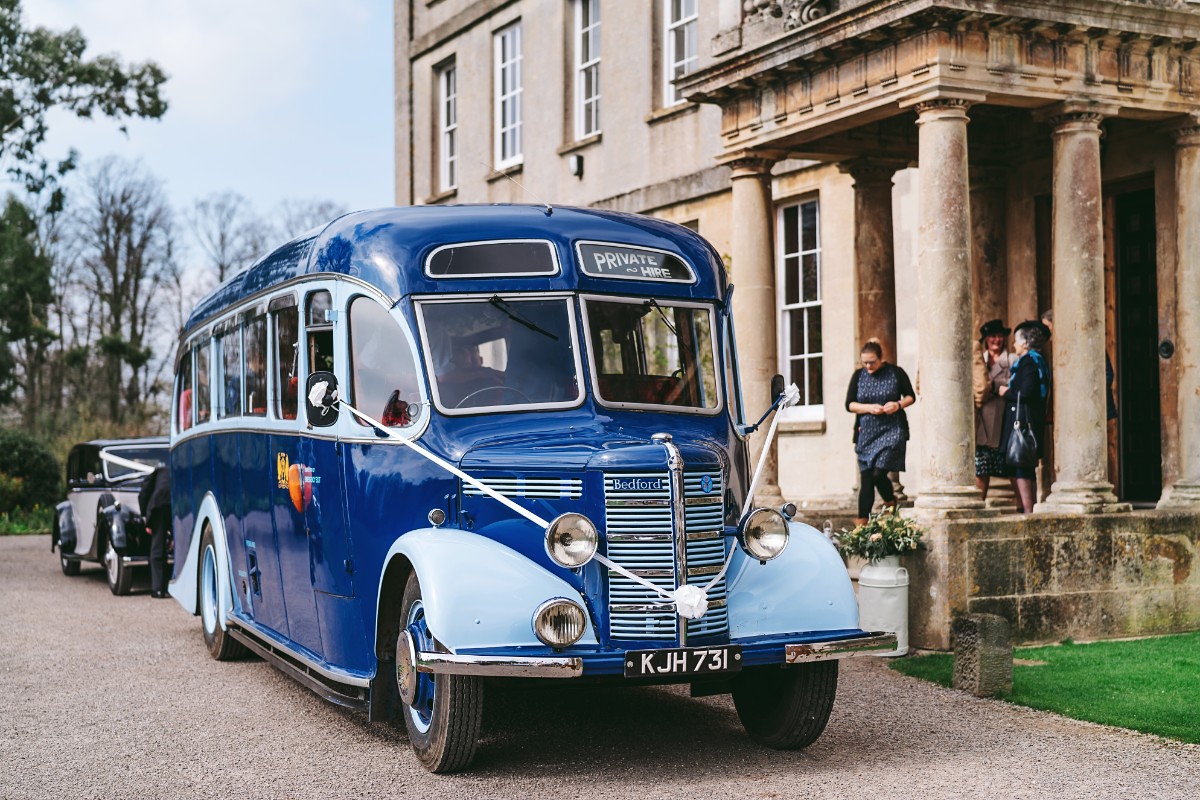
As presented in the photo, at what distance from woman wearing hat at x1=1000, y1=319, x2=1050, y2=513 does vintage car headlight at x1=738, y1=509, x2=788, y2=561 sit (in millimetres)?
5694

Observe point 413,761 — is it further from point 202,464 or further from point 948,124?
point 948,124

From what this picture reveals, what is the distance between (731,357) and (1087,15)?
5282mm

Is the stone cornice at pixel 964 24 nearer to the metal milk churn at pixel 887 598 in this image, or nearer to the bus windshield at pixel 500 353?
the metal milk churn at pixel 887 598

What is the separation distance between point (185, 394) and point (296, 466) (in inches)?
187

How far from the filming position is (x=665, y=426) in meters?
7.84

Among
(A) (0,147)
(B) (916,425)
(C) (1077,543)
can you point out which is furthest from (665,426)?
(A) (0,147)

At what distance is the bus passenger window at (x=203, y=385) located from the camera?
1196 cm

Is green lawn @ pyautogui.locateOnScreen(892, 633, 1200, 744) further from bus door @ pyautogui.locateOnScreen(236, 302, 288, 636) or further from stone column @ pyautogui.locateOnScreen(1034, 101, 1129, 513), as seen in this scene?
bus door @ pyautogui.locateOnScreen(236, 302, 288, 636)

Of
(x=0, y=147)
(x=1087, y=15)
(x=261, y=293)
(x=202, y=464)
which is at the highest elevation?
(x=0, y=147)

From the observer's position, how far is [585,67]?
22094 millimetres

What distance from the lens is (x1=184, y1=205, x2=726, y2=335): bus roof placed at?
788 centimetres

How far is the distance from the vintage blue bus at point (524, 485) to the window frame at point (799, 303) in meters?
8.84

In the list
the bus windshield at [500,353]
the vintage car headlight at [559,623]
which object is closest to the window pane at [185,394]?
the bus windshield at [500,353]

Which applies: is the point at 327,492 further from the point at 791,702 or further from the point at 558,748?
the point at 791,702
